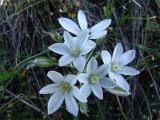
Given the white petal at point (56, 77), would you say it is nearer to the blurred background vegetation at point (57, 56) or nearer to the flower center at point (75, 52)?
the flower center at point (75, 52)

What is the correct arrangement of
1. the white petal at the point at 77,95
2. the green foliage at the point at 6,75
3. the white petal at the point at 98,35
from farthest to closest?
1. the green foliage at the point at 6,75
2. the white petal at the point at 98,35
3. the white petal at the point at 77,95

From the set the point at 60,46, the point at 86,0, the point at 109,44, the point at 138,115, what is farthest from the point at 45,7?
the point at 138,115

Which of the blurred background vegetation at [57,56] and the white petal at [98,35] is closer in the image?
the white petal at [98,35]

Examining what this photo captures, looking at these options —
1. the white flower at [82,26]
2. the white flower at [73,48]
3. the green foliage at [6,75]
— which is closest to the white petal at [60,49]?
the white flower at [73,48]

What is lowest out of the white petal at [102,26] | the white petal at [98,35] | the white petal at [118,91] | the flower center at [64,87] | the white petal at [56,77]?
the white petal at [118,91]

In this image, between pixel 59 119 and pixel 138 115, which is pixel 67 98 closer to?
pixel 59 119

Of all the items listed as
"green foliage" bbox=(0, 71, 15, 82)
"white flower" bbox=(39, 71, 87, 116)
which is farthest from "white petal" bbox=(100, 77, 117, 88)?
"green foliage" bbox=(0, 71, 15, 82)

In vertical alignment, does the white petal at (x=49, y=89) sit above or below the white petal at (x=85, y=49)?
below
